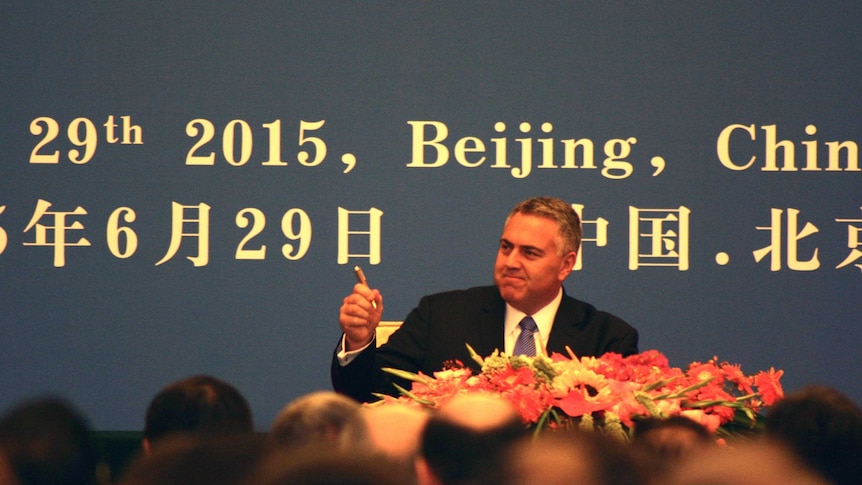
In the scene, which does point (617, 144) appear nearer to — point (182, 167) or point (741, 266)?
point (741, 266)

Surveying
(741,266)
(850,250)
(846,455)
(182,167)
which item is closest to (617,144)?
(741,266)

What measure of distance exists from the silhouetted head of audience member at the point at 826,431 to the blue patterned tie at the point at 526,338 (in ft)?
5.73

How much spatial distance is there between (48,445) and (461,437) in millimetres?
544

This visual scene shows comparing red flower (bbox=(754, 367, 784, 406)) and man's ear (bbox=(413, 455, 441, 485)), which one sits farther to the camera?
red flower (bbox=(754, 367, 784, 406))

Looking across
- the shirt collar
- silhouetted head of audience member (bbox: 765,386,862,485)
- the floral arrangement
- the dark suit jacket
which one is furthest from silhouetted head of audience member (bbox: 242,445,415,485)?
the shirt collar

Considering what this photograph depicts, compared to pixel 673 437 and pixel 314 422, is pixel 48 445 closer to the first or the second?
pixel 314 422

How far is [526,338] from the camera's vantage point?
4.02 metres

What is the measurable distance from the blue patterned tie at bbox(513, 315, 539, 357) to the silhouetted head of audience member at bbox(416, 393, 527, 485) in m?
2.14

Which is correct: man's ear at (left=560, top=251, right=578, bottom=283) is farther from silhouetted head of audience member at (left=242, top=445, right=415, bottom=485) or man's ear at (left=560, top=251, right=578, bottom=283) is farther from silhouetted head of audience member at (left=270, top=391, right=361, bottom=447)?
silhouetted head of audience member at (left=242, top=445, right=415, bottom=485)

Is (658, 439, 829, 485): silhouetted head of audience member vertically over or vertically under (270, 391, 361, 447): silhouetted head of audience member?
over

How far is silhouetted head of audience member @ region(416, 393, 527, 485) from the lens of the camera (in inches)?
65.9

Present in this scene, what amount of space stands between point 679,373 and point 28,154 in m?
3.12

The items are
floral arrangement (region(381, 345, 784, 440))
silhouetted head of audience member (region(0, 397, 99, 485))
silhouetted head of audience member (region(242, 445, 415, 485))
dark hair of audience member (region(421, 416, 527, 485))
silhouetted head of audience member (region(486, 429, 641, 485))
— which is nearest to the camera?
silhouetted head of audience member (region(242, 445, 415, 485))

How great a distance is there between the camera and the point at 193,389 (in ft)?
6.78
